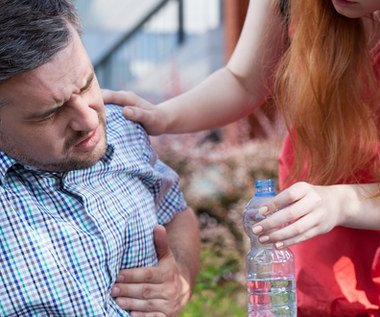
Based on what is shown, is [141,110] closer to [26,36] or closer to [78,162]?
[78,162]

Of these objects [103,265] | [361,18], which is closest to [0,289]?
[103,265]

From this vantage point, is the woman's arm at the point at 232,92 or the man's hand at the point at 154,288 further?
the woman's arm at the point at 232,92

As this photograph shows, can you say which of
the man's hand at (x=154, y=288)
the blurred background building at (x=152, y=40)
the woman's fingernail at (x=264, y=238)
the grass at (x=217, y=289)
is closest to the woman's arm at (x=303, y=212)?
the woman's fingernail at (x=264, y=238)

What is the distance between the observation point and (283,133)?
2305 mm

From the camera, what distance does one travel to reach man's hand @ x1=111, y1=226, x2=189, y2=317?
70.1 inches

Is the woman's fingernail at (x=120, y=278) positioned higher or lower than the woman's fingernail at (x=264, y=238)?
lower

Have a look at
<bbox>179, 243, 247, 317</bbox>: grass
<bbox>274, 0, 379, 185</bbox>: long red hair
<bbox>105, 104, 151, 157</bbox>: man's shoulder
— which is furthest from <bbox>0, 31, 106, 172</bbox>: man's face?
<bbox>179, 243, 247, 317</bbox>: grass

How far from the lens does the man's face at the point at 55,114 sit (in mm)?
1605

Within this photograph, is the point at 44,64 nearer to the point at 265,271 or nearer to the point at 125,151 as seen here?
the point at 125,151

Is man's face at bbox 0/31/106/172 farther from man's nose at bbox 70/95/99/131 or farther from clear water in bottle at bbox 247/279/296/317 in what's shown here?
clear water in bottle at bbox 247/279/296/317

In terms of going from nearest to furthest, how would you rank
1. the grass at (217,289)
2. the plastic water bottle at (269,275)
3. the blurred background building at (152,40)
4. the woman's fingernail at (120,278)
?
the woman's fingernail at (120,278) → the plastic water bottle at (269,275) → the grass at (217,289) → the blurred background building at (152,40)

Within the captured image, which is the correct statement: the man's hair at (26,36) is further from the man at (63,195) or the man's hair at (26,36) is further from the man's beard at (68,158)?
the man's beard at (68,158)

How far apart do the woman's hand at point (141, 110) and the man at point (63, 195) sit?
151 millimetres

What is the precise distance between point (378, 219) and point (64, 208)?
863 millimetres
